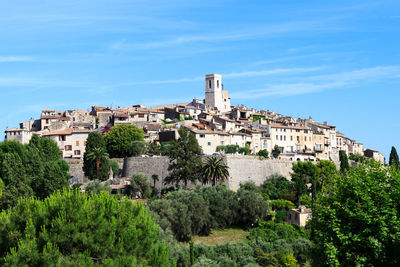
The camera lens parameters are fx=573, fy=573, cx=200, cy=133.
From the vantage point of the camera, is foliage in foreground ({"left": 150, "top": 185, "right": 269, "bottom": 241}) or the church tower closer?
foliage in foreground ({"left": 150, "top": 185, "right": 269, "bottom": 241})

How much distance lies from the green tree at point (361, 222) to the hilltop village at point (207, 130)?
2132 inches

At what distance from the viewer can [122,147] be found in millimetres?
88250

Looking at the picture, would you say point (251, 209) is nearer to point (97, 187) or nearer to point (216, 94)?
point (97, 187)

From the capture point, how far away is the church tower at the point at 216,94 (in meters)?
136

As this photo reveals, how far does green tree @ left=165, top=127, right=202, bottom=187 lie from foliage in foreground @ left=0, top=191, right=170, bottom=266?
117 ft


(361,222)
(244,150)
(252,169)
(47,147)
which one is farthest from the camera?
(244,150)

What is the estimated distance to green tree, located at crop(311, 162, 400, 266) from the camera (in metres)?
32.0

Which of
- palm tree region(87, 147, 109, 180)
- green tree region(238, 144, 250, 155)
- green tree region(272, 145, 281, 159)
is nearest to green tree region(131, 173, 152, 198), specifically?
palm tree region(87, 147, 109, 180)

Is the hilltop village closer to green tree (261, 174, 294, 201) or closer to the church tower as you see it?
the church tower

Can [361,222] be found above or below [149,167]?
below

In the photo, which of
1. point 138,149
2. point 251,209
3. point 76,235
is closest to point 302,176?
point 251,209

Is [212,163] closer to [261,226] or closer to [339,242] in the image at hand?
[261,226]

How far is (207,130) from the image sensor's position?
92.6 meters

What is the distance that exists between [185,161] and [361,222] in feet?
119
